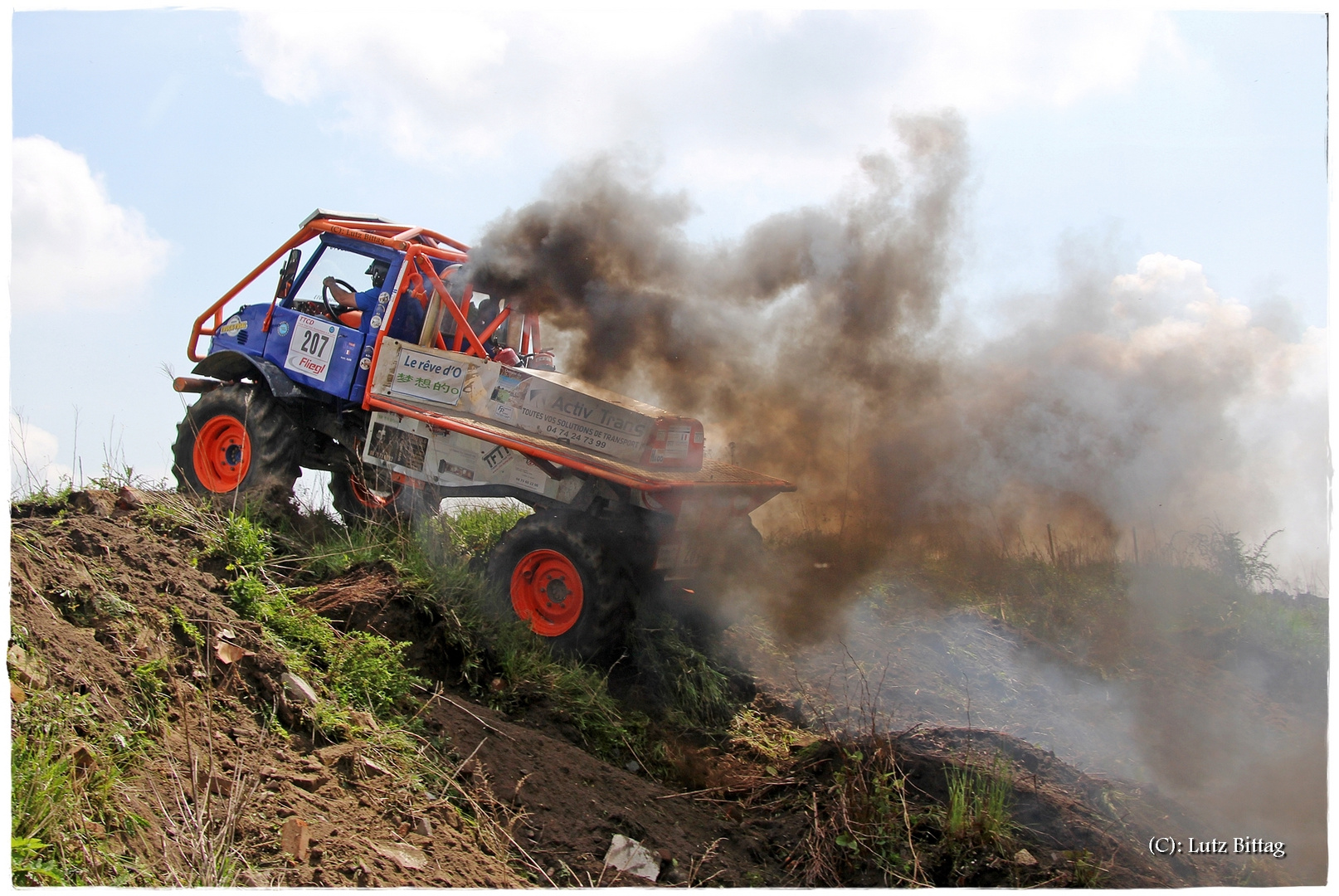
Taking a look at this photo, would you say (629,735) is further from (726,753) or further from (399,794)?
(399,794)

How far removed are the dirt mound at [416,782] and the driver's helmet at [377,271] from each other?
300 cm

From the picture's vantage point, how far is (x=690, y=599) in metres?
7.38

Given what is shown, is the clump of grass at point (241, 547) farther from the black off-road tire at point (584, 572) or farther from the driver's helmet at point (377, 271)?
the driver's helmet at point (377, 271)

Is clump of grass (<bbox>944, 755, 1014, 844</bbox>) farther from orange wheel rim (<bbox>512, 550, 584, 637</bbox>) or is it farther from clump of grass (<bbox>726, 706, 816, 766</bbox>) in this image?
orange wheel rim (<bbox>512, 550, 584, 637</bbox>)

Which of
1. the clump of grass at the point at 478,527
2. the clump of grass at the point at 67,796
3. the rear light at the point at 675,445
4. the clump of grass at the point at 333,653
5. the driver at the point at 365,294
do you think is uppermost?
the driver at the point at 365,294

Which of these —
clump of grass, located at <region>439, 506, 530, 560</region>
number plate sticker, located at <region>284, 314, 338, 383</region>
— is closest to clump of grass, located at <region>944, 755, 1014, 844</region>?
clump of grass, located at <region>439, 506, 530, 560</region>

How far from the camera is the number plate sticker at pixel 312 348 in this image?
26.0 ft

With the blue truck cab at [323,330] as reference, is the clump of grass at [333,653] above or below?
below

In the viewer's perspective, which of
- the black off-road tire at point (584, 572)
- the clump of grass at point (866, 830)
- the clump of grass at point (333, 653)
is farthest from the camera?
the black off-road tire at point (584, 572)

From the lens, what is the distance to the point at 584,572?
21.5 ft

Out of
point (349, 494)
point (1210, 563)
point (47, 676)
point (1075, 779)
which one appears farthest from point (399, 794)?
point (1210, 563)

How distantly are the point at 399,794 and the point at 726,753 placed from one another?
2.58 metres

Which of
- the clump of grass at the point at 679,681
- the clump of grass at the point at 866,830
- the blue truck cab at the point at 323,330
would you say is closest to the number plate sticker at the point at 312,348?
the blue truck cab at the point at 323,330

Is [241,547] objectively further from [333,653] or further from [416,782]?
[416,782]
